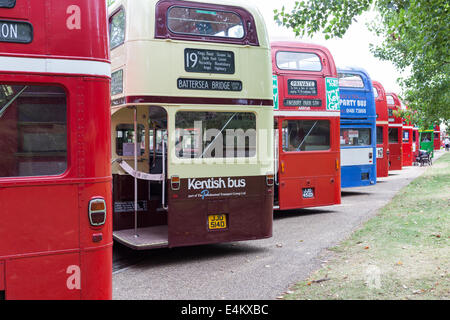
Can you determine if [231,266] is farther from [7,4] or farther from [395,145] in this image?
[395,145]

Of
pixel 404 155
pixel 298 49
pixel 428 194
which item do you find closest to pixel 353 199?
pixel 428 194

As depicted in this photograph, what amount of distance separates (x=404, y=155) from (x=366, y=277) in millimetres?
24640

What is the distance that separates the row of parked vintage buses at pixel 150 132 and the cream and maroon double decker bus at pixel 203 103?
0.06 ft

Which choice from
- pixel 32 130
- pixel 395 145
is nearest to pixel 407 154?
pixel 395 145

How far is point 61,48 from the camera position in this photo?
13.0 feet

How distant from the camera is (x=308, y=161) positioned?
1209 cm

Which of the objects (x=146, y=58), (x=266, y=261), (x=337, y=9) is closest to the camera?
(x=146, y=58)

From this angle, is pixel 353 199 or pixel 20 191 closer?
pixel 20 191

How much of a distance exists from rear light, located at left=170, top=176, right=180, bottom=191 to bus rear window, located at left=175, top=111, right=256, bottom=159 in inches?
12.9

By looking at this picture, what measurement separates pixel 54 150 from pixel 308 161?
874 centimetres

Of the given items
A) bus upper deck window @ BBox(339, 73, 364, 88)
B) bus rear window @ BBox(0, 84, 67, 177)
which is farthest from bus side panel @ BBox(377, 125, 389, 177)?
bus rear window @ BBox(0, 84, 67, 177)

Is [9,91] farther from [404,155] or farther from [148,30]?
[404,155]

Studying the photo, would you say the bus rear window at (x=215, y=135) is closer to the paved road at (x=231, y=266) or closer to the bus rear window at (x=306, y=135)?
the paved road at (x=231, y=266)

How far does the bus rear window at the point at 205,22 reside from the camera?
7.38m
